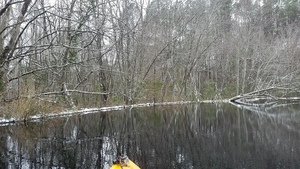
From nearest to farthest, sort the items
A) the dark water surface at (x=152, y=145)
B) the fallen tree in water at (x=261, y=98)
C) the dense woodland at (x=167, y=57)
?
the dark water surface at (x=152, y=145)
the dense woodland at (x=167, y=57)
the fallen tree in water at (x=261, y=98)

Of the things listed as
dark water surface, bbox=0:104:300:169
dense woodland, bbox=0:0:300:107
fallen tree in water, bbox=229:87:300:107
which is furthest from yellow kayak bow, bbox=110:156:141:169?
fallen tree in water, bbox=229:87:300:107

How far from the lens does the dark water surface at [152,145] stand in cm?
539

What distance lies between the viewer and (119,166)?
3133mm

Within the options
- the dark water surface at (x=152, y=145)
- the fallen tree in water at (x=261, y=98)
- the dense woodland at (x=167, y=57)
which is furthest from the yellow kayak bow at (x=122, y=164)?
the fallen tree in water at (x=261, y=98)

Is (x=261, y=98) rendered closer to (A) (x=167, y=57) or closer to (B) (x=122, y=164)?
(A) (x=167, y=57)

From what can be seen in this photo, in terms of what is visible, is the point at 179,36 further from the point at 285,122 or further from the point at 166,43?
the point at 285,122

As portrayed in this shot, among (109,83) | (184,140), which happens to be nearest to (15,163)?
(184,140)

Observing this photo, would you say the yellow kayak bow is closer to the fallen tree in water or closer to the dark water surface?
the dark water surface

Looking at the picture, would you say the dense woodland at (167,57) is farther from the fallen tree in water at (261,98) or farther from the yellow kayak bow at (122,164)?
the yellow kayak bow at (122,164)

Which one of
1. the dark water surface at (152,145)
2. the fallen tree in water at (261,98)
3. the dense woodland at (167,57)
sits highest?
the dense woodland at (167,57)

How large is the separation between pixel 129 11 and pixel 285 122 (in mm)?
14487

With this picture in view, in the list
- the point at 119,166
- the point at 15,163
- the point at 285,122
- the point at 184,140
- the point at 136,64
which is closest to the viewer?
the point at 119,166

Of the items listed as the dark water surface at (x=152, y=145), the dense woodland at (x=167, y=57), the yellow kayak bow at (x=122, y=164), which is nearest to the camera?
the yellow kayak bow at (x=122, y=164)

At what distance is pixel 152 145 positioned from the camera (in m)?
6.84
